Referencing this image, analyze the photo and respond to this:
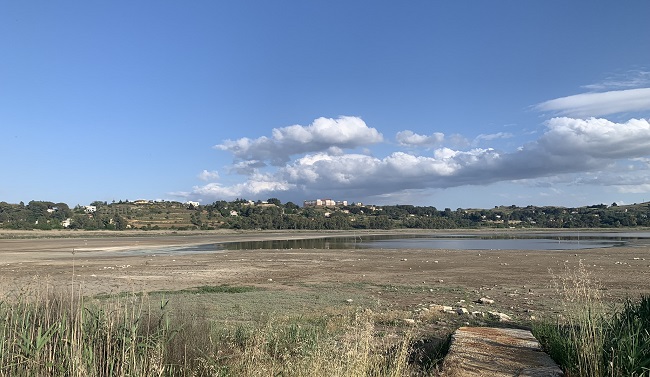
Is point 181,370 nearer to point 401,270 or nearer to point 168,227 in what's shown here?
point 401,270

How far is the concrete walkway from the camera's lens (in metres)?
6.00

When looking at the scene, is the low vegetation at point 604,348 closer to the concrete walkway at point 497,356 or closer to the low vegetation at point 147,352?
the concrete walkway at point 497,356

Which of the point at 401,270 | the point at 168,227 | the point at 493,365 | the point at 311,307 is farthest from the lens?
the point at 168,227

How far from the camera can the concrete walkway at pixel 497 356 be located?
6.00 metres

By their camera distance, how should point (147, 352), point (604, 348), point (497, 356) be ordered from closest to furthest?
point (147, 352), point (604, 348), point (497, 356)

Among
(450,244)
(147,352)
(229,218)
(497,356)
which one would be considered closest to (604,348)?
(497,356)

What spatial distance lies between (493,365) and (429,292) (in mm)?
12697

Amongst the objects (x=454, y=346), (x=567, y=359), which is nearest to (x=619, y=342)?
(x=567, y=359)

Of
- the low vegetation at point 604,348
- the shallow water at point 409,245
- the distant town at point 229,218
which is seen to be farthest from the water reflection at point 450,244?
the distant town at point 229,218

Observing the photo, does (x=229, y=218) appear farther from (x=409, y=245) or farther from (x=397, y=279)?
(x=397, y=279)

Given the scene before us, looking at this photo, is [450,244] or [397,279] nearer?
[397,279]

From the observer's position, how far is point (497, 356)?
670 cm

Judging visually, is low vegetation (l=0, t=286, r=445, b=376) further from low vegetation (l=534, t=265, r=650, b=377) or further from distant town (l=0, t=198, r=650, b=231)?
distant town (l=0, t=198, r=650, b=231)

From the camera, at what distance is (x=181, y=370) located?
5910mm
